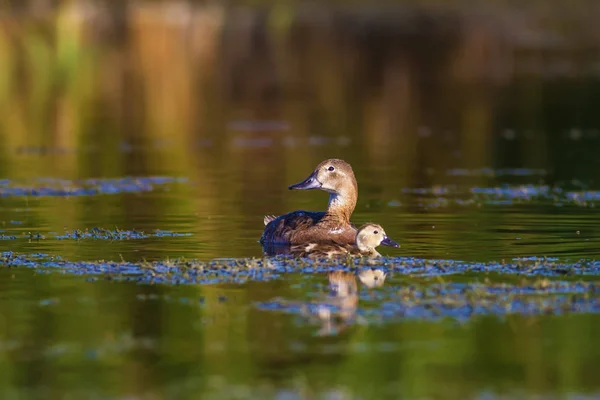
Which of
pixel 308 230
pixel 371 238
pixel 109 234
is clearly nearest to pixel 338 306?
pixel 371 238

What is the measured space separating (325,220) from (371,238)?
3.47 feet

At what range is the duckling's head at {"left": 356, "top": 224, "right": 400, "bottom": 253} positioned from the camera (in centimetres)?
1106

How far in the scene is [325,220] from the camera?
39.6 ft

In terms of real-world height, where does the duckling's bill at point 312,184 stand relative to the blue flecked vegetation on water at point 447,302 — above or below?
above

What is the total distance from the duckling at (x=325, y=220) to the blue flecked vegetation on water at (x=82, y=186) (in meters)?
4.18

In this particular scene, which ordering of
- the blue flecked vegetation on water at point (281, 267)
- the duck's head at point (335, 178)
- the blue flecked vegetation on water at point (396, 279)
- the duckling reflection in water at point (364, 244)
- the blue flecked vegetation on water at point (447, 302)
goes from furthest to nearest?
1. the duck's head at point (335, 178)
2. the duckling reflection in water at point (364, 244)
3. the blue flecked vegetation on water at point (281, 267)
4. the blue flecked vegetation on water at point (396, 279)
5. the blue flecked vegetation on water at point (447, 302)

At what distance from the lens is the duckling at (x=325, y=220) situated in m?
11.9

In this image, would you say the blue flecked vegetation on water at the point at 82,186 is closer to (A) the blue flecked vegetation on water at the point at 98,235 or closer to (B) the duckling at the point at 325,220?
(A) the blue flecked vegetation on water at the point at 98,235

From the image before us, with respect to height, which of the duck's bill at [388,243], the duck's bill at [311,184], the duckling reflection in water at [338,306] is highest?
the duck's bill at [311,184]

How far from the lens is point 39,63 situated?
2975 cm

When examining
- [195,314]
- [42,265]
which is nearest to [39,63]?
[42,265]

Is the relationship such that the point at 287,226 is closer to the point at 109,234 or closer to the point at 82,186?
the point at 109,234

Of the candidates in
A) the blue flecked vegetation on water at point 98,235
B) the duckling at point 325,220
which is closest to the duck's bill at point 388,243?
the duckling at point 325,220

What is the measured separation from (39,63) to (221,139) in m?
8.73
